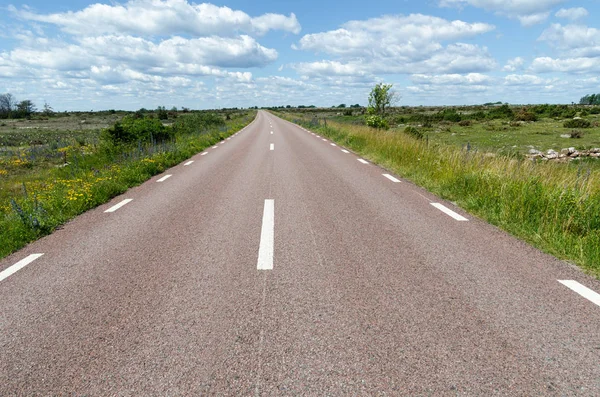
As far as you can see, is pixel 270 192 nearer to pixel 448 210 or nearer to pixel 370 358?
pixel 448 210

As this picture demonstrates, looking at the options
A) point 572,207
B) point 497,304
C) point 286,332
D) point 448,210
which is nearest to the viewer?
point 286,332

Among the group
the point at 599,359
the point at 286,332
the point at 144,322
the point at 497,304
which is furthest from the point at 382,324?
the point at 144,322

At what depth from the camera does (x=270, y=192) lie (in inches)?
328

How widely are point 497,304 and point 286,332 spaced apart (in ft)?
6.69

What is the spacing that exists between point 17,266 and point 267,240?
3.15 meters

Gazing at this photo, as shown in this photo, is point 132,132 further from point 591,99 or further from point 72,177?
point 591,99

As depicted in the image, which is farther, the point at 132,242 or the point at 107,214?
the point at 107,214

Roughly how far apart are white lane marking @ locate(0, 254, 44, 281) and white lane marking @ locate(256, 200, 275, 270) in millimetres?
2932

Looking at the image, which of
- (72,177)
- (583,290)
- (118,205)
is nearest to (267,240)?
(583,290)

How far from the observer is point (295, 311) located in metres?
3.31

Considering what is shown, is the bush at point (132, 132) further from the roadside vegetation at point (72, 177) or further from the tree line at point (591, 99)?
the tree line at point (591, 99)

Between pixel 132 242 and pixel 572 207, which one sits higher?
pixel 572 207

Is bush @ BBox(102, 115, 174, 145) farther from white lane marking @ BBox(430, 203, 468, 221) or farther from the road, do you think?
white lane marking @ BBox(430, 203, 468, 221)

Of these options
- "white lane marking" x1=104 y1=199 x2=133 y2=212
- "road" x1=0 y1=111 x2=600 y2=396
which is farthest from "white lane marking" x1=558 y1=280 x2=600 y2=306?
"white lane marking" x1=104 y1=199 x2=133 y2=212
